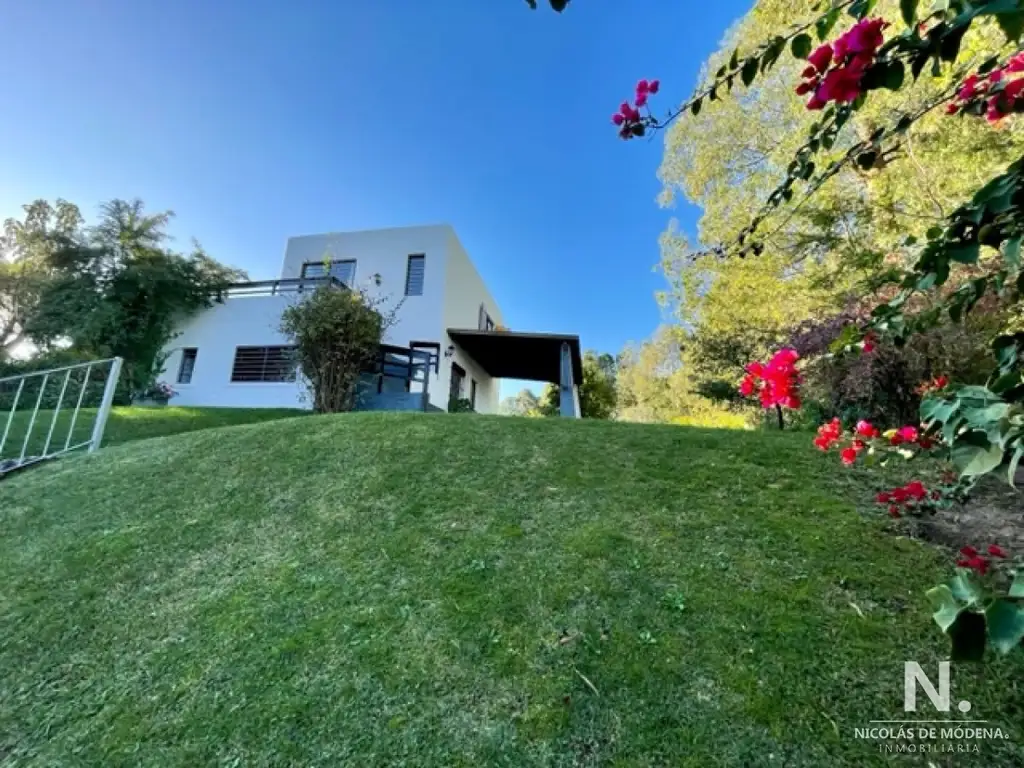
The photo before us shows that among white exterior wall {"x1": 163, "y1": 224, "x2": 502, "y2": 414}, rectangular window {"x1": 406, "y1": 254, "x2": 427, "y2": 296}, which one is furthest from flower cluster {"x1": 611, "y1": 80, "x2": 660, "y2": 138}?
rectangular window {"x1": 406, "y1": 254, "x2": 427, "y2": 296}

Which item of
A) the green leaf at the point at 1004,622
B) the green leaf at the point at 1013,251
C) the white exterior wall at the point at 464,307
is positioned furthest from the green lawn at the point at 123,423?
the green leaf at the point at 1013,251

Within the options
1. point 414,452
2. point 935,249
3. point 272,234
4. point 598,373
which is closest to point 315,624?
point 414,452

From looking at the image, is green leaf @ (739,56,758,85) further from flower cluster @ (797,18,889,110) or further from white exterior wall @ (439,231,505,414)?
white exterior wall @ (439,231,505,414)

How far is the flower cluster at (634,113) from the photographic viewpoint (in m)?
1.82

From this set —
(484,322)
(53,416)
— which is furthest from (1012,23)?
(484,322)

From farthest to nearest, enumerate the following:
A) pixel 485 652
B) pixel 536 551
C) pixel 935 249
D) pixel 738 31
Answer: pixel 738 31 < pixel 536 551 < pixel 485 652 < pixel 935 249

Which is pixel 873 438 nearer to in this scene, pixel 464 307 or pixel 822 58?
pixel 822 58

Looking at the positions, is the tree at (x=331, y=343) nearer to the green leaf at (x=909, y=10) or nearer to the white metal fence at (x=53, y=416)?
the white metal fence at (x=53, y=416)

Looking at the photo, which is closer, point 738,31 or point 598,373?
point 738,31

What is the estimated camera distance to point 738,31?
8.89 metres

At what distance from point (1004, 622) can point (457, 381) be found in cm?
1424

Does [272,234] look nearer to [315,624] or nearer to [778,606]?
[315,624]

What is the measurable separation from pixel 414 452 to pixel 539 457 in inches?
51.6

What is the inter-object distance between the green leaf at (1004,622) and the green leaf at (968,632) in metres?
0.02
